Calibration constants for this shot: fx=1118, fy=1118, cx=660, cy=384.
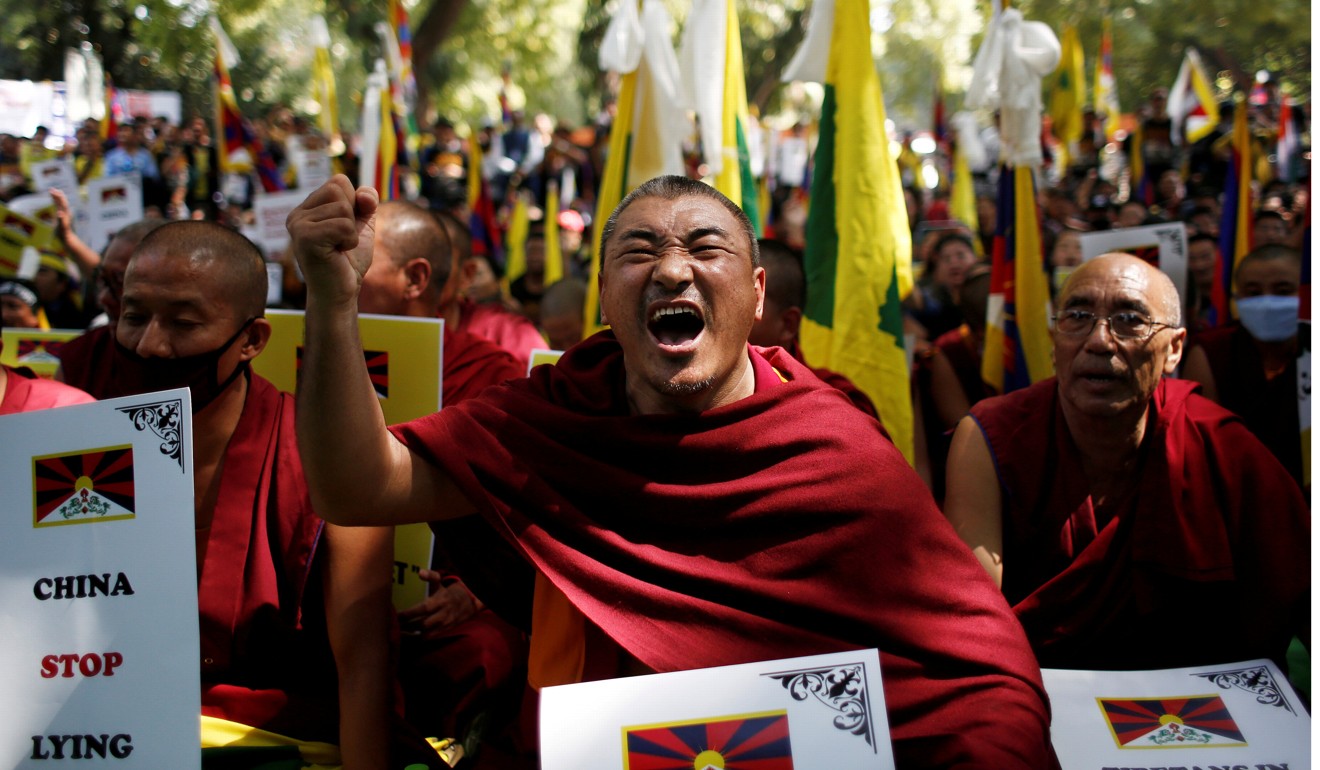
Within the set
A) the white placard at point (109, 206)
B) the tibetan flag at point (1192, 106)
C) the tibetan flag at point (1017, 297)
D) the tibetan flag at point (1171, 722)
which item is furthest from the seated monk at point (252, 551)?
the tibetan flag at point (1192, 106)

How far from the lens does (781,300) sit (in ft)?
14.2

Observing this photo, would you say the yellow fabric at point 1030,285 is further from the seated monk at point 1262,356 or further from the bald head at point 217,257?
the bald head at point 217,257

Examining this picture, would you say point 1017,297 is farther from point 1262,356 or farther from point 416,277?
point 416,277

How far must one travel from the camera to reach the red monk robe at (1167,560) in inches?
113

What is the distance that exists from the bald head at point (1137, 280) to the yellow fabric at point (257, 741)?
2.30 meters

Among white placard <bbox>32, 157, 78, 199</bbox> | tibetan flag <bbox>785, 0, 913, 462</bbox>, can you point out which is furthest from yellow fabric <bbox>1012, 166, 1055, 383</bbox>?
white placard <bbox>32, 157, 78, 199</bbox>

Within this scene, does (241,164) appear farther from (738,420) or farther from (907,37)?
(907,37)

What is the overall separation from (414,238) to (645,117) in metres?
1.80

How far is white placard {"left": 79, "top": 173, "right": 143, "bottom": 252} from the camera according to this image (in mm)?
7789

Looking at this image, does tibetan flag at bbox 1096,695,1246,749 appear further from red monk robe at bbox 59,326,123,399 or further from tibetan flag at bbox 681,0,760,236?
tibetan flag at bbox 681,0,760,236

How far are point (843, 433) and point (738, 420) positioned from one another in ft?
0.74

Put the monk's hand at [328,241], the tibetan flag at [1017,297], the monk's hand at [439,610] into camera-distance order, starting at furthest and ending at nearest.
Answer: the tibetan flag at [1017,297], the monk's hand at [439,610], the monk's hand at [328,241]

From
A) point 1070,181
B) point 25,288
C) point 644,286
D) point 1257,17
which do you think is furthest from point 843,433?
point 1257,17

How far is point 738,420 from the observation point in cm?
235
